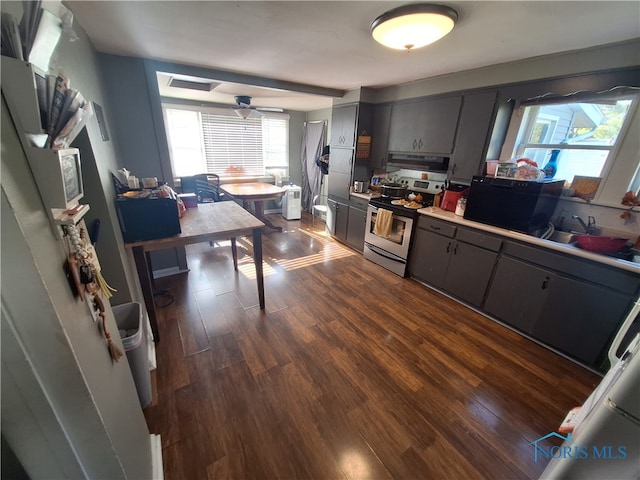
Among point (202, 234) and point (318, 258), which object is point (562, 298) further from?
point (202, 234)

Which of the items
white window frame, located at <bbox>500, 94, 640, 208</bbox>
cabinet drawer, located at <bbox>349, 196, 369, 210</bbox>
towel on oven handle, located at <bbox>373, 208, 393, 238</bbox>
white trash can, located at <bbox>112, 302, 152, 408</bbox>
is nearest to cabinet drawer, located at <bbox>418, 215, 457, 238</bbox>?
towel on oven handle, located at <bbox>373, 208, 393, 238</bbox>

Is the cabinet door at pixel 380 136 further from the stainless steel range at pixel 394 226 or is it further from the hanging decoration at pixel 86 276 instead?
the hanging decoration at pixel 86 276

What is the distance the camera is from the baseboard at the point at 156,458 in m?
1.14

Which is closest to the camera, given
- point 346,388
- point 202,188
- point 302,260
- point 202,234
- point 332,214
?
point 346,388

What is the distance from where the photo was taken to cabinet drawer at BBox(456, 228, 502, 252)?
Answer: 7.36ft

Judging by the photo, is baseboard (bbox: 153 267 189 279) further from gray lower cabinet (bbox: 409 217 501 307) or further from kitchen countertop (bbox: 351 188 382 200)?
gray lower cabinet (bbox: 409 217 501 307)

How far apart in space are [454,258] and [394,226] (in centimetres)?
81

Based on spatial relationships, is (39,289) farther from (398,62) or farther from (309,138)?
(309,138)

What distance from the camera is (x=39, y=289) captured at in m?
0.52

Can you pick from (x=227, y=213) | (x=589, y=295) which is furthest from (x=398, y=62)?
(x=589, y=295)

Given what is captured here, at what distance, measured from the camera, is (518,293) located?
7.04 feet

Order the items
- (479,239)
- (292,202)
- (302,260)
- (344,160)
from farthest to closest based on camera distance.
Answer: (292,202)
(344,160)
(302,260)
(479,239)

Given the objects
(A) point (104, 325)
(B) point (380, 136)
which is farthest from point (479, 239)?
(A) point (104, 325)

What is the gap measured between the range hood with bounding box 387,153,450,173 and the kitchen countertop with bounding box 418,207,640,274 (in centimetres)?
54
